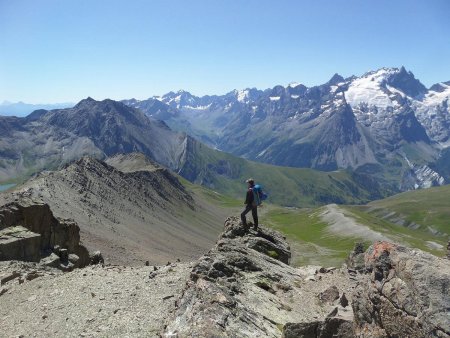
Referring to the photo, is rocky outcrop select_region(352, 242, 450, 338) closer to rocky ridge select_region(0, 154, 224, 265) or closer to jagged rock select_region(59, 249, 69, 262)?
jagged rock select_region(59, 249, 69, 262)

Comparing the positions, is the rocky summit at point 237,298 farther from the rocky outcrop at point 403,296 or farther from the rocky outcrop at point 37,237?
the rocky outcrop at point 37,237

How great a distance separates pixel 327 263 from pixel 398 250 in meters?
→ 181

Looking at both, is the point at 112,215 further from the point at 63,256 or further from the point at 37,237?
→ the point at 37,237

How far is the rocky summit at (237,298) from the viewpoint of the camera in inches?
663

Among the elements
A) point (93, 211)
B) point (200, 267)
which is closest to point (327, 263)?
point (93, 211)

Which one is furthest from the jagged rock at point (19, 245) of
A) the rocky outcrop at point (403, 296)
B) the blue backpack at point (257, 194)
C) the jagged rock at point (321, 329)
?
the rocky outcrop at point (403, 296)

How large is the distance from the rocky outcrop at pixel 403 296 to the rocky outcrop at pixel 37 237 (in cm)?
3488

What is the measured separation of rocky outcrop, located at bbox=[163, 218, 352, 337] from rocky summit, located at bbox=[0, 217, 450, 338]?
7 cm

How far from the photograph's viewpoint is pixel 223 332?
1884 centimetres

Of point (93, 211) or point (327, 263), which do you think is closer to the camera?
point (93, 211)

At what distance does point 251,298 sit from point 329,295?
6.58 m

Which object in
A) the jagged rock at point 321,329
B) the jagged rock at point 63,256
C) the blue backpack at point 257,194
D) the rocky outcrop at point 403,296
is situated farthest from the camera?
the jagged rock at point 63,256

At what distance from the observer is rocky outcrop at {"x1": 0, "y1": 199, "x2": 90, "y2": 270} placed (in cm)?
4534

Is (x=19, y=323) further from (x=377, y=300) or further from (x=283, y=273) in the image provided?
(x=377, y=300)
